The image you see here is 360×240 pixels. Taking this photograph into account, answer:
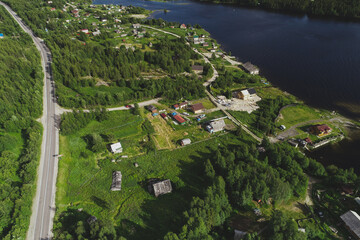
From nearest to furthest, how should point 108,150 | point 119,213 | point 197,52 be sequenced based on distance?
point 119,213 → point 108,150 → point 197,52

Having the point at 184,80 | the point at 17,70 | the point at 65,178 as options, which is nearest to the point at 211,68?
the point at 184,80

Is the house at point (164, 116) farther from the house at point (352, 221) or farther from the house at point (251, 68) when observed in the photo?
the house at point (251, 68)

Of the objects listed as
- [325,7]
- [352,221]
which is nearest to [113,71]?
[352,221]

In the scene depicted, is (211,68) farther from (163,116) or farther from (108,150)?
(108,150)

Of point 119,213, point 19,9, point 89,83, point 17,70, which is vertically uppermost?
point 19,9

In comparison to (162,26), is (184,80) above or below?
below

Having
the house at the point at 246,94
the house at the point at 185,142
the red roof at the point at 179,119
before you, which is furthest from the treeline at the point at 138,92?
the house at the point at 185,142
